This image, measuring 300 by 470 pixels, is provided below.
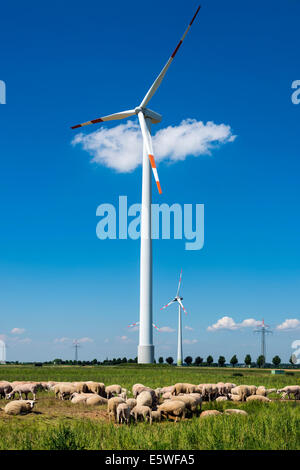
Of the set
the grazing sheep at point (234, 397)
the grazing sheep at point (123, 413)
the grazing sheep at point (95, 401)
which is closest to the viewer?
the grazing sheep at point (123, 413)

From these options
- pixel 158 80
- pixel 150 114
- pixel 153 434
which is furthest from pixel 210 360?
pixel 153 434

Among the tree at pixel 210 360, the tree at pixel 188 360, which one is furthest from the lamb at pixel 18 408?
the tree at pixel 210 360

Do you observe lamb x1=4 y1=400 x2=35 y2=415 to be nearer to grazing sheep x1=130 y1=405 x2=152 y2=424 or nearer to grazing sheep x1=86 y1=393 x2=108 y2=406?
grazing sheep x1=86 y1=393 x2=108 y2=406

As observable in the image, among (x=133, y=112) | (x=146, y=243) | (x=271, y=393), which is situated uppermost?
(x=133, y=112)

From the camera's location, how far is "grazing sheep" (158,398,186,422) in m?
21.0

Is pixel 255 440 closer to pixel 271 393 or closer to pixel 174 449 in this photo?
pixel 174 449

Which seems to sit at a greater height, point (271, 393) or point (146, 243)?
point (146, 243)

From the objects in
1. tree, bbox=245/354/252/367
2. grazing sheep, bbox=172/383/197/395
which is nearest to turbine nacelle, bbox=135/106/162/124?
grazing sheep, bbox=172/383/197/395

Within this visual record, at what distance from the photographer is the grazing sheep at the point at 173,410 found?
21.0 meters

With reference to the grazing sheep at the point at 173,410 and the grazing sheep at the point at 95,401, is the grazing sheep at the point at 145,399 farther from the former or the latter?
the grazing sheep at the point at 95,401

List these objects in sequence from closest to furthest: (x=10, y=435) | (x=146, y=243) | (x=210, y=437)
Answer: (x=210, y=437), (x=10, y=435), (x=146, y=243)

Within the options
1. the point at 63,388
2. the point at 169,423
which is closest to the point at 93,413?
the point at 169,423

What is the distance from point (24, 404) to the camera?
21.6m
